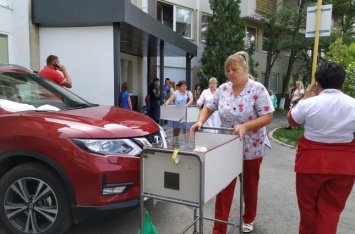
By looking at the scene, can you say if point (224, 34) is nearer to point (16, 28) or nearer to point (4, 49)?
point (16, 28)

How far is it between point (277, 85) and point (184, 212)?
22441mm

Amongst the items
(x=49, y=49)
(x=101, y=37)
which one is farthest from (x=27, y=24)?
(x=101, y=37)

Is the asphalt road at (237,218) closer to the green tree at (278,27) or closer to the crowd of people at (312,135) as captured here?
the crowd of people at (312,135)

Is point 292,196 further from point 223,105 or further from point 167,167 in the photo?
point 167,167

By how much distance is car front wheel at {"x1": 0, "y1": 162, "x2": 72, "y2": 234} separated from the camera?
10.3ft

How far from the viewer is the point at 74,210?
308 centimetres

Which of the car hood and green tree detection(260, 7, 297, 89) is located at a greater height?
green tree detection(260, 7, 297, 89)

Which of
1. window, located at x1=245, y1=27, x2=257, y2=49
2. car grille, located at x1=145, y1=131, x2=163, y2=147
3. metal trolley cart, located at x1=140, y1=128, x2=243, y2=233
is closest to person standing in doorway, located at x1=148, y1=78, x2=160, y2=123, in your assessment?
car grille, located at x1=145, y1=131, x2=163, y2=147

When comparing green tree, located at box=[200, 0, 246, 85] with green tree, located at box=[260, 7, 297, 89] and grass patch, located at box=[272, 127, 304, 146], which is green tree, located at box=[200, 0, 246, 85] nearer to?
green tree, located at box=[260, 7, 297, 89]

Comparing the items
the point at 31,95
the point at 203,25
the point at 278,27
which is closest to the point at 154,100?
the point at 31,95

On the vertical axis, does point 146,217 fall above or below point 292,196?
above

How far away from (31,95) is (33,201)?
1.42 metres

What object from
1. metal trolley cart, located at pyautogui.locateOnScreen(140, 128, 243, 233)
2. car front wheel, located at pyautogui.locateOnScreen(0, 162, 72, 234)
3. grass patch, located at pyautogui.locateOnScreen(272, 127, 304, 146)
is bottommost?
grass patch, located at pyautogui.locateOnScreen(272, 127, 304, 146)

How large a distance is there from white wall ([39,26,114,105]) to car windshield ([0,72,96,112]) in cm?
365
